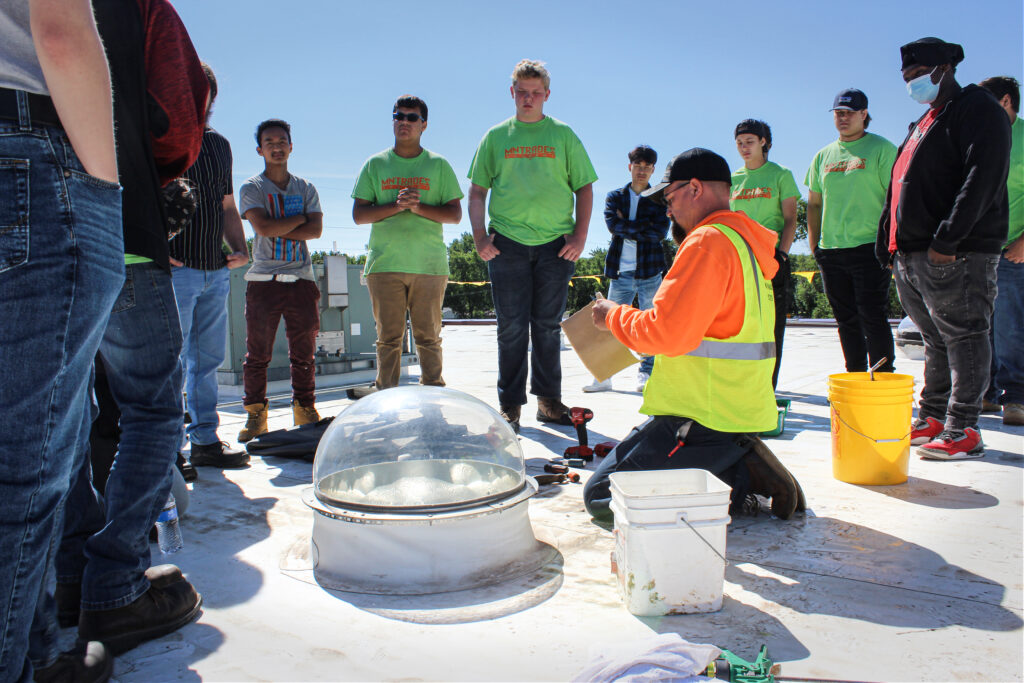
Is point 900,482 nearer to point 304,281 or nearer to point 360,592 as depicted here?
point 360,592

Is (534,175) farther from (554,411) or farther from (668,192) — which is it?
(668,192)

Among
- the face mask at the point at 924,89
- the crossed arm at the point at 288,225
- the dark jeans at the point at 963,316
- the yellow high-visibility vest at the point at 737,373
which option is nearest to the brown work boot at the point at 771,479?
the yellow high-visibility vest at the point at 737,373

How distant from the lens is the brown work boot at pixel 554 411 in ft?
15.6

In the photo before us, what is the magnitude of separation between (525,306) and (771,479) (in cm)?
236

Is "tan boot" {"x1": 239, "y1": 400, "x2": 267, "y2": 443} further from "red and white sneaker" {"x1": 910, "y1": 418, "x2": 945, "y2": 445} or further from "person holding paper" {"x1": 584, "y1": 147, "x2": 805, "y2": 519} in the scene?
"red and white sneaker" {"x1": 910, "y1": 418, "x2": 945, "y2": 445}

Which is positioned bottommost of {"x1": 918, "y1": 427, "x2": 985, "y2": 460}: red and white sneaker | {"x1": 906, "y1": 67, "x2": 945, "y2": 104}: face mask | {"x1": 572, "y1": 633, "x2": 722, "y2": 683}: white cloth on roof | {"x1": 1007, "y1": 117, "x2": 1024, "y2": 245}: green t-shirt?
{"x1": 572, "y1": 633, "x2": 722, "y2": 683}: white cloth on roof

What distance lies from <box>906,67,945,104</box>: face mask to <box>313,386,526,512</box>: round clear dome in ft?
10.1

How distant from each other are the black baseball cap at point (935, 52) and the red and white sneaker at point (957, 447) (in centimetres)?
196

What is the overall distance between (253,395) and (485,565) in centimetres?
273

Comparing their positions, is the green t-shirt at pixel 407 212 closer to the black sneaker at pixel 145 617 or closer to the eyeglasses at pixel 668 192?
the eyeglasses at pixel 668 192

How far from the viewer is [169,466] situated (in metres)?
1.94


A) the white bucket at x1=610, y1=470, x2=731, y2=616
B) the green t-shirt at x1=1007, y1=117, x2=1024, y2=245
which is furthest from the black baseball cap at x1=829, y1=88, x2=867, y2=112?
the white bucket at x1=610, y1=470, x2=731, y2=616

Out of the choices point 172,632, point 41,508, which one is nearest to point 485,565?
point 172,632

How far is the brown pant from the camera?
187 inches
